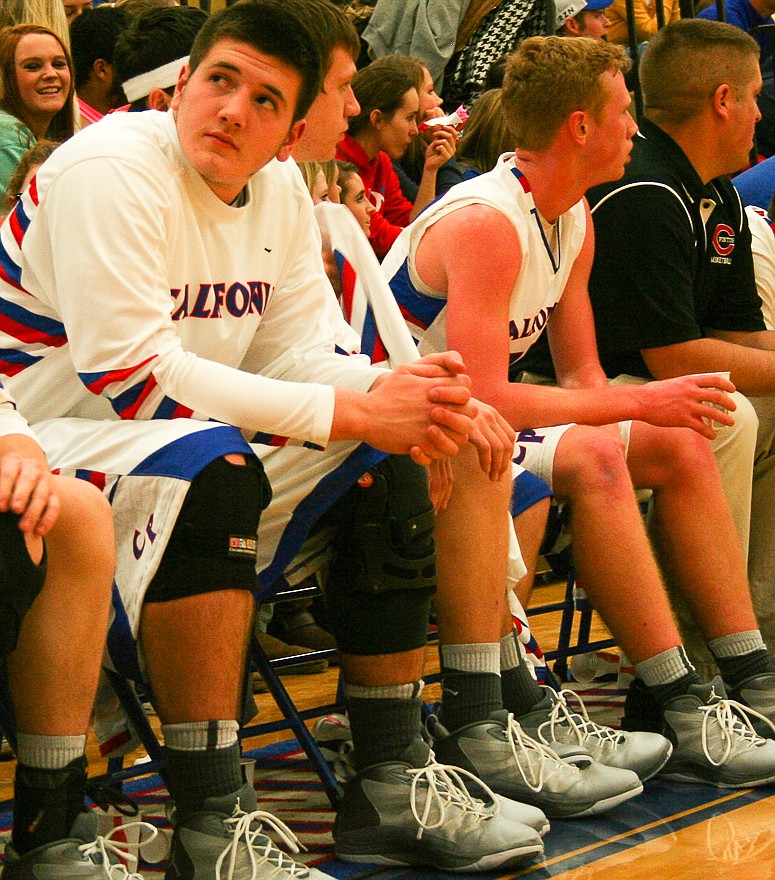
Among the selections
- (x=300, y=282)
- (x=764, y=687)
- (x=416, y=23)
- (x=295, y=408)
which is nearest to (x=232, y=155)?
(x=300, y=282)

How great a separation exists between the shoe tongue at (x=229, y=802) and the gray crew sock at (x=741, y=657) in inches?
48.0

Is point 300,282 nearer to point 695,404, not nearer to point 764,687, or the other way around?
point 695,404

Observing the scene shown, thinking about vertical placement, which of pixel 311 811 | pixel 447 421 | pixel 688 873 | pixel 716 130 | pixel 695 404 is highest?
pixel 716 130

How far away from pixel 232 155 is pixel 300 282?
29 centimetres

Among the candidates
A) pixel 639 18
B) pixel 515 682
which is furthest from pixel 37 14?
pixel 639 18

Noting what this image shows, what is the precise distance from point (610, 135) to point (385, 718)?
1373 mm

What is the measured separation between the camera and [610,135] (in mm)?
2768

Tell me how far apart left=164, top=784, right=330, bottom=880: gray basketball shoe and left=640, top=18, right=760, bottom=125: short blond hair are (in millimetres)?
2137

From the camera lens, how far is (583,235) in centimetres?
282

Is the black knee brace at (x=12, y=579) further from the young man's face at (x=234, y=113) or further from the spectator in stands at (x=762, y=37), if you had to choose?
the spectator in stands at (x=762, y=37)

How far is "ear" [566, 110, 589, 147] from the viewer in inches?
107

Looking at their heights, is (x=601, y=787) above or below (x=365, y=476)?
below

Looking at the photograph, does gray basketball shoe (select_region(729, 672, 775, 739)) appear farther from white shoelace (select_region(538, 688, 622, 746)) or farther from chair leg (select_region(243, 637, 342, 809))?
chair leg (select_region(243, 637, 342, 809))

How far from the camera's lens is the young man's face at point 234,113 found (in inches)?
80.7
